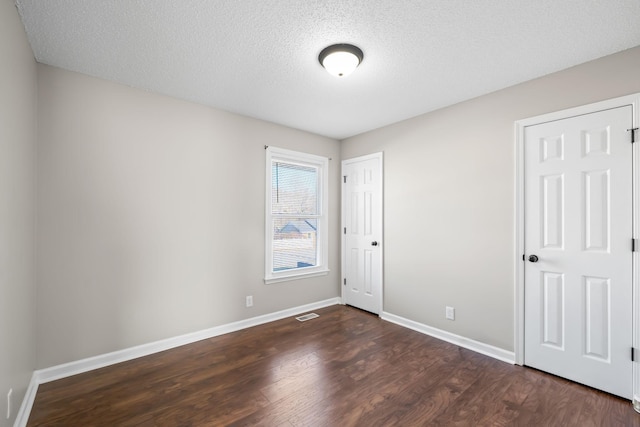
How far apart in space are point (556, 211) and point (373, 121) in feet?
A: 7.10

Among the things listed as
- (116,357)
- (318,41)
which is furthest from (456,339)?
(116,357)

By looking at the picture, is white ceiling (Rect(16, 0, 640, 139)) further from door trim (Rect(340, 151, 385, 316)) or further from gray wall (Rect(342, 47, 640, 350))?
door trim (Rect(340, 151, 385, 316))

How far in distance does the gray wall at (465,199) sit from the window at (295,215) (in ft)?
3.33

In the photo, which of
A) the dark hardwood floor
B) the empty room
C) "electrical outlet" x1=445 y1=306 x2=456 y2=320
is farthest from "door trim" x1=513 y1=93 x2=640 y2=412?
"electrical outlet" x1=445 y1=306 x2=456 y2=320

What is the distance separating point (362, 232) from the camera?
402 centimetres

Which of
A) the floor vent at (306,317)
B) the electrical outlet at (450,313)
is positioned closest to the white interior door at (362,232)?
the floor vent at (306,317)

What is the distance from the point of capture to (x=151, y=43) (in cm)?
200

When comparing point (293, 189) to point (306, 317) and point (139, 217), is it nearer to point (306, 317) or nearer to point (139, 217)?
point (306, 317)

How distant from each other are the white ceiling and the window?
1152 mm

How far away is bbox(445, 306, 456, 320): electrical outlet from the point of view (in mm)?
2982

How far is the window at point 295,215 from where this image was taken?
11.9 feet

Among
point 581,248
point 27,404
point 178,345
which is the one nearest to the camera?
point 27,404

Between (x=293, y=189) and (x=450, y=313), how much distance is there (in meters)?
2.50

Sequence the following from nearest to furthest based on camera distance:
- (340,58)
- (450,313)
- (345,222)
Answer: (340,58) → (450,313) → (345,222)
